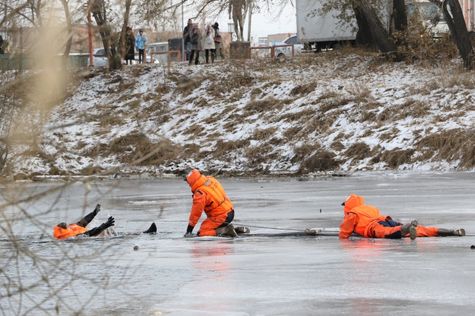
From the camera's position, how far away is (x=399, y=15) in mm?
41281

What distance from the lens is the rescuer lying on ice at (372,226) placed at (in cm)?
1494

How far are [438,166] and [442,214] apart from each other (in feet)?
38.6

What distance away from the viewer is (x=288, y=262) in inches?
511

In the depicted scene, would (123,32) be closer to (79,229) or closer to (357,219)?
(357,219)

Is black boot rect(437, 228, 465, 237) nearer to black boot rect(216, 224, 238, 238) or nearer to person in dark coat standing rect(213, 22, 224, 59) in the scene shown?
black boot rect(216, 224, 238, 238)

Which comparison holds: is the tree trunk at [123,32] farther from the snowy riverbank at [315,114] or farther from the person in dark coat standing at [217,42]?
the person in dark coat standing at [217,42]

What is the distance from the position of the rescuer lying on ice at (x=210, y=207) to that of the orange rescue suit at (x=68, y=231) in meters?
1.54

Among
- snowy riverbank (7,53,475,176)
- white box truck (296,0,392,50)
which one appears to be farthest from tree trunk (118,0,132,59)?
white box truck (296,0,392,50)

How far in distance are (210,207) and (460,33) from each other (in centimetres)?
2274

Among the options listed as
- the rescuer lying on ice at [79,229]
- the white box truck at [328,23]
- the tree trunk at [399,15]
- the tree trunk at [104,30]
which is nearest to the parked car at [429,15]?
the white box truck at [328,23]

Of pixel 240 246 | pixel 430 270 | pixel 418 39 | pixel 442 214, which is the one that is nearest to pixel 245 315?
pixel 430 270

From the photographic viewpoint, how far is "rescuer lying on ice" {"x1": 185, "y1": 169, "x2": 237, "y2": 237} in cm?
1645

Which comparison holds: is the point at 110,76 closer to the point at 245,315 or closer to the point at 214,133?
the point at 214,133

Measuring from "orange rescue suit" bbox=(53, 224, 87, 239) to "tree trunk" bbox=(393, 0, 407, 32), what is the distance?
26.1 m
